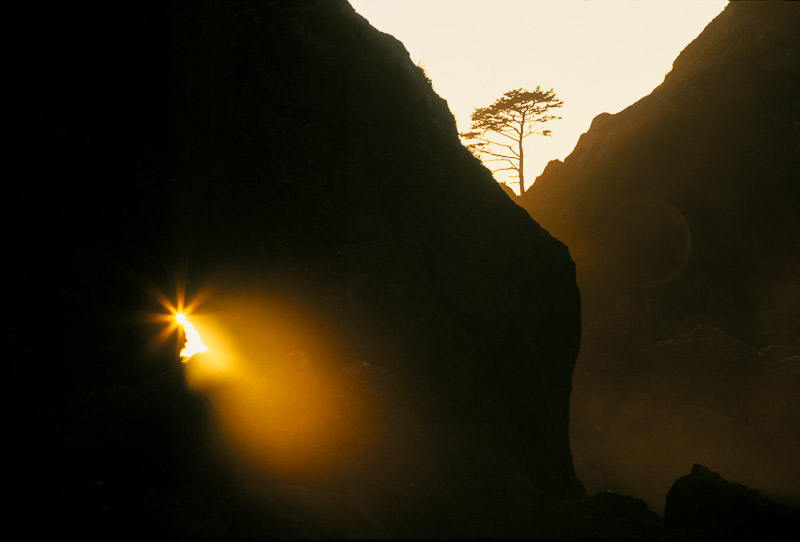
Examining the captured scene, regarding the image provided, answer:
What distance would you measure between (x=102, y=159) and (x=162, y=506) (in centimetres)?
671

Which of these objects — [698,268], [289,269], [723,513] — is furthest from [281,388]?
[698,268]

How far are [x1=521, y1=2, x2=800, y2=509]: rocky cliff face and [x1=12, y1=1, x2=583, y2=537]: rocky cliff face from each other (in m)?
10.7

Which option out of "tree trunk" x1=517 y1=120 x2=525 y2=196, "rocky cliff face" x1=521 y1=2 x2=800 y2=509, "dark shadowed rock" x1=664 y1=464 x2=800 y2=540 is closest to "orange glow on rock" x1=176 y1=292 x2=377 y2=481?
"dark shadowed rock" x1=664 y1=464 x2=800 y2=540

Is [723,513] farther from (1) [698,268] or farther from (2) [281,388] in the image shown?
(1) [698,268]

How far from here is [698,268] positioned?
2623 centimetres

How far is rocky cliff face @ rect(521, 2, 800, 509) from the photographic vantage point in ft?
65.4

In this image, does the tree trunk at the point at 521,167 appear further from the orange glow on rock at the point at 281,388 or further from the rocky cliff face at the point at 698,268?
the orange glow on rock at the point at 281,388

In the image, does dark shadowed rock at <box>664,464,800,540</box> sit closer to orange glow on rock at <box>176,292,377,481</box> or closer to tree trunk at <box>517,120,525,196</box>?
orange glow on rock at <box>176,292,377,481</box>

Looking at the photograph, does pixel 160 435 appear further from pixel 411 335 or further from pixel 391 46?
pixel 391 46

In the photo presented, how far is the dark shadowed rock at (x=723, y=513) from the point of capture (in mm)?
8594

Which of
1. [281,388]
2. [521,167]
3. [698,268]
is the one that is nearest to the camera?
[281,388]

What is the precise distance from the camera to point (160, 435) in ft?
28.9

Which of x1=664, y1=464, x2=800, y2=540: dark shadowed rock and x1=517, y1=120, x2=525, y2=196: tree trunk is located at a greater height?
x1=517, y1=120, x2=525, y2=196: tree trunk

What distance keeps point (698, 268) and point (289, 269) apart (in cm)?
2404
